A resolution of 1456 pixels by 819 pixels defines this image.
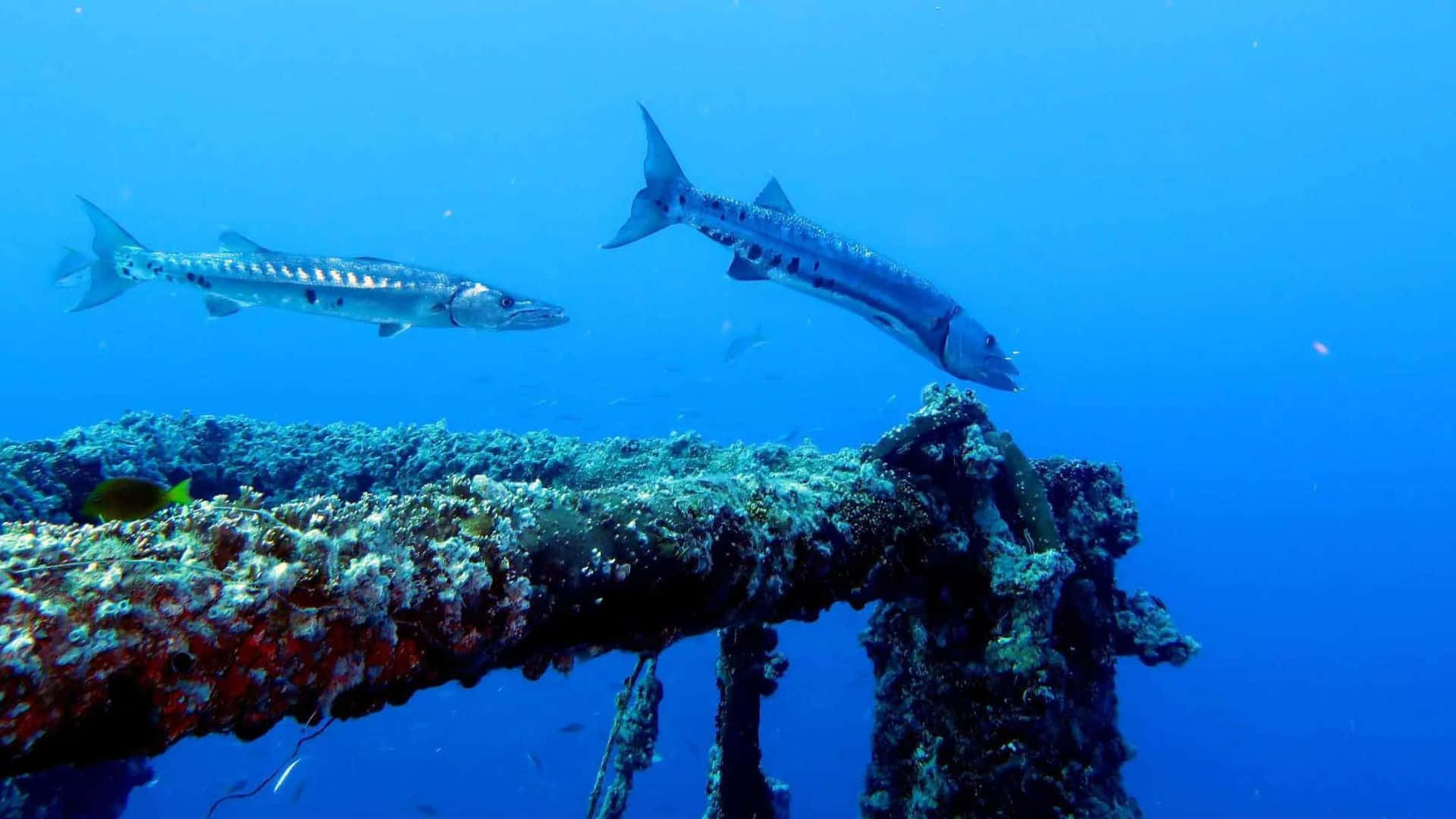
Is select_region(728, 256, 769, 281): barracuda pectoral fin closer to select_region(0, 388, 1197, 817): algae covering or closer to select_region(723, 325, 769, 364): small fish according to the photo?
select_region(0, 388, 1197, 817): algae covering

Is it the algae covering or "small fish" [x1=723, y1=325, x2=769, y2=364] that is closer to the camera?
the algae covering

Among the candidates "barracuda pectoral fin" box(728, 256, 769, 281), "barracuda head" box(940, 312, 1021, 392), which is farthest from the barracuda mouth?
"barracuda pectoral fin" box(728, 256, 769, 281)

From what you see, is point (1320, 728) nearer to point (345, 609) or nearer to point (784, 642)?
point (784, 642)

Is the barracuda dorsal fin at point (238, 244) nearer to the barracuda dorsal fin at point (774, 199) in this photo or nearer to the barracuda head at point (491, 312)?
the barracuda head at point (491, 312)

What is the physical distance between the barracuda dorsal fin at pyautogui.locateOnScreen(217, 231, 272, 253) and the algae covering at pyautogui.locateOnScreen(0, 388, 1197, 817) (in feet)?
7.13

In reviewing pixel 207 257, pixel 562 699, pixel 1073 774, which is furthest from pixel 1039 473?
pixel 562 699

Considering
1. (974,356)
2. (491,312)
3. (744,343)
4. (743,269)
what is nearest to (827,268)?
(743,269)

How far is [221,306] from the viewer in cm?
712

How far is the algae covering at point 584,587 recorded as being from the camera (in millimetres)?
1686

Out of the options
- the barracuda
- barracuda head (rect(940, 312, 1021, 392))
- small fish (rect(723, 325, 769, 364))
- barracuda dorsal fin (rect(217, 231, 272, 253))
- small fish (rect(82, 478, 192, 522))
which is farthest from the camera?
small fish (rect(723, 325, 769, 364))

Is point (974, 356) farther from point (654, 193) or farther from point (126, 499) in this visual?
point (126, 499)

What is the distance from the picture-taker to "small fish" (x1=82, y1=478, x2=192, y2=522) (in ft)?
12.0

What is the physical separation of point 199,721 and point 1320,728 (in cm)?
9206

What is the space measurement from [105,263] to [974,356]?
8.29 m
